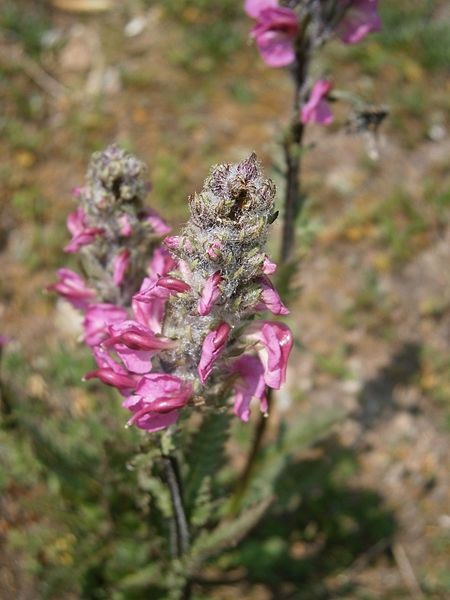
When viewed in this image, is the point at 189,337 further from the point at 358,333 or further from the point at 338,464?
the point at 358,333

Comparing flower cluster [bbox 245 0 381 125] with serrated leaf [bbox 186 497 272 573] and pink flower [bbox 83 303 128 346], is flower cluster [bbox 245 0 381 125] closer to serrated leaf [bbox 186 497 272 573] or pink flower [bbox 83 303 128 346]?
pink flower [bbox 83 303 128 346]

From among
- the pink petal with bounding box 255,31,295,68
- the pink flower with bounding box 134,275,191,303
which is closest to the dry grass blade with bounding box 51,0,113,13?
the pink petal with bounding box 255,31,295,68

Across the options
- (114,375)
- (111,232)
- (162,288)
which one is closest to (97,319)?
(111,232)

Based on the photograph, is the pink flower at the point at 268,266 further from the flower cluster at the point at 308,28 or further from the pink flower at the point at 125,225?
the flower cluster at the point at 308,28

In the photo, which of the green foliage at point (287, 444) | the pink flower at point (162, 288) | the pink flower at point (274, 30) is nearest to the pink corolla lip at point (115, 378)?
the pink flower at point (162, 288)

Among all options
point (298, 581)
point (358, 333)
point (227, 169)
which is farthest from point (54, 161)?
point (227, 169)
